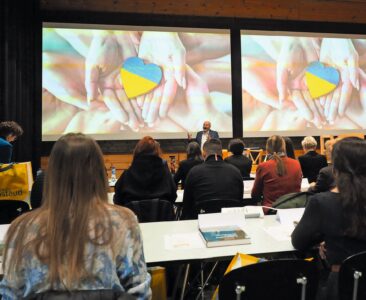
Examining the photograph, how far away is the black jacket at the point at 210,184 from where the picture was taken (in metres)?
2.60

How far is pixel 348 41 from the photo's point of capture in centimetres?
682

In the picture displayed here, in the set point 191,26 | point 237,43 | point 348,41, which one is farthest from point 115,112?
point 348,41

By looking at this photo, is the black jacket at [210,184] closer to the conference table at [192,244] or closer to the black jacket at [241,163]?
the conference table at [192,244]

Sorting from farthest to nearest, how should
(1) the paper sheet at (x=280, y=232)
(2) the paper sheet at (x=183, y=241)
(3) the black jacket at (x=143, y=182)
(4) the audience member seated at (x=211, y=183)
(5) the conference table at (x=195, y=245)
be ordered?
(4) the audience member seated at (x=211, y=183)
(3) the black jacket at (x=143, y=182)
(1) the paper sheet at (x=280, y=232)
(2) the paper sheet at (x=183, y=241)
(5) the conference table at (x=195, y=245)

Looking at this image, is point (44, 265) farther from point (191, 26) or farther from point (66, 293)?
point (191, 26)

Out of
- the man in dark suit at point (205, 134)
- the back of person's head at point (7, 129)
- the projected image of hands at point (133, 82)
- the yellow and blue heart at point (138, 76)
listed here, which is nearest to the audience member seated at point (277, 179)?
the back of person's head at point (7, 129)

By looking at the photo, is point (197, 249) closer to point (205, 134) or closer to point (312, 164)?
point (312, 164)

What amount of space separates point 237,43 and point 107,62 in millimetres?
2417

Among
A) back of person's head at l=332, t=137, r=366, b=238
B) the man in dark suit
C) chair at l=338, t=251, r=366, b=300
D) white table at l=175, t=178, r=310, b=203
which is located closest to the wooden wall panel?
the man in dark suit

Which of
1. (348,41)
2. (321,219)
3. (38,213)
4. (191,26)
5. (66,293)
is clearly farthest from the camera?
(348,41)

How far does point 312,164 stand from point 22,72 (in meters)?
4.29

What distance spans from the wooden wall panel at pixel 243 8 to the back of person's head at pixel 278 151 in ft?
13.4

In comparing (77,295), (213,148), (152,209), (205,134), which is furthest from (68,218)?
(205,134)

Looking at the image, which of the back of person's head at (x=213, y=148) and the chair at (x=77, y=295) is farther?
the back of person's head at (x=213, y=148)
